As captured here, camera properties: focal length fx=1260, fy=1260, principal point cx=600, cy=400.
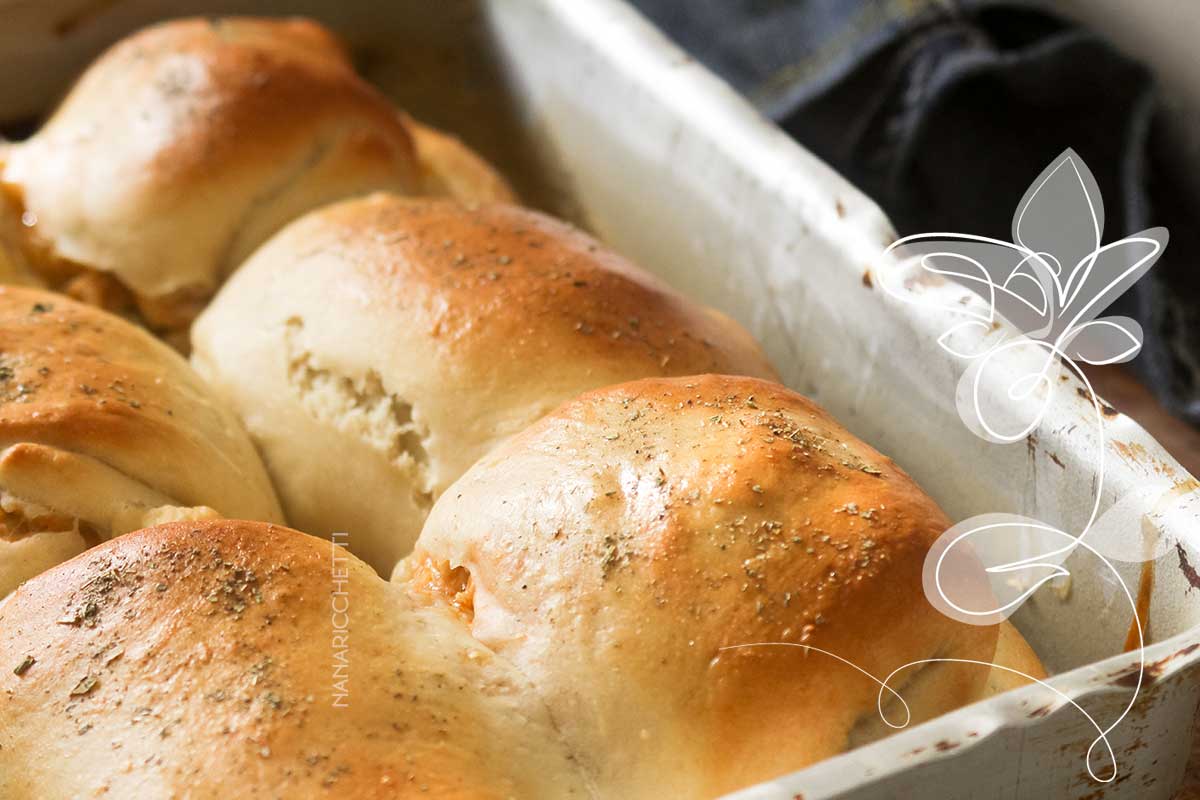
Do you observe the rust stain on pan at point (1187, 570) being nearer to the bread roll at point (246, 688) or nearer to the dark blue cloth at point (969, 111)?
the bread roll at point (246, 688)

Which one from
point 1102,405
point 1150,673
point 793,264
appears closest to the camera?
point 1150,673

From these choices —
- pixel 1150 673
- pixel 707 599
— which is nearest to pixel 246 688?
pixel 707 599

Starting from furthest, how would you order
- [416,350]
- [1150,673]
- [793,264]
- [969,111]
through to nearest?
[969,111]
[793,264]
[416,350]
[1150,673]

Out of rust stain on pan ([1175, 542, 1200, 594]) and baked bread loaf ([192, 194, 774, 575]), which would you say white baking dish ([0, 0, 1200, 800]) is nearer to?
rust stain on pan ([1175, 542, 1200, 594])

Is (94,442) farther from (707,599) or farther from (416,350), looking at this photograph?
(707,599)

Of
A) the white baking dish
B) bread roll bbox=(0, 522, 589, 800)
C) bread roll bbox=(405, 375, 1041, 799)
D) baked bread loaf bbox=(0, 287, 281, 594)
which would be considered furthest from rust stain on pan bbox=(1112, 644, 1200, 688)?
baked bread loaf bbox=(0, 287, 281, 594)
